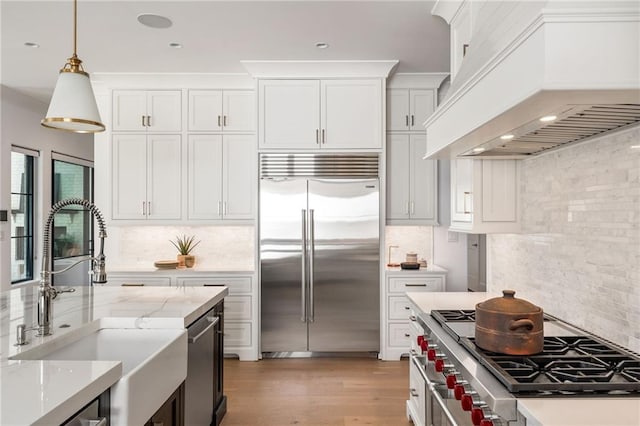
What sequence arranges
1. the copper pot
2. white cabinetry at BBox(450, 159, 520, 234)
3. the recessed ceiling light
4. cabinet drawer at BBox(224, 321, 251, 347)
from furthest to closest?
cabinet drawer at BBox(224, 321, 251, 347)
the recessed ceiling light
white cabinetry at BBox(450, 159, 520, 234)
the copper pot

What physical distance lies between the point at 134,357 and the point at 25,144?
175 inches

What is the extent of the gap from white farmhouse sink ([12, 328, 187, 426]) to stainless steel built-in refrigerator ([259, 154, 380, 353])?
223cm

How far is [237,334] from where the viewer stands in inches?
172

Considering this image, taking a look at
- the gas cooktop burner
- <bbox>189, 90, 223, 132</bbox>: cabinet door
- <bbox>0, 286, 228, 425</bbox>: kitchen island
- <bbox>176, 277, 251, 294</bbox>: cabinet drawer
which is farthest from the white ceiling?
the gas cooktop burner

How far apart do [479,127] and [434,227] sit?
3347 millimetres

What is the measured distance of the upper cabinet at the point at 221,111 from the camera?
462 centimetres

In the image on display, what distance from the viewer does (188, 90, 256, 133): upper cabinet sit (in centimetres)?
462

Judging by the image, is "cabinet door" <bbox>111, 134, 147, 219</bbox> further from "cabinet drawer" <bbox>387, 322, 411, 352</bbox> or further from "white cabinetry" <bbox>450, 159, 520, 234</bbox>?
"white cabinetry" <bbox>450, 159, 520, 234</bbox>

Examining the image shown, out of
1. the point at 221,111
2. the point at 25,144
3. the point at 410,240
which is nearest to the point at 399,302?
the point at 410,240

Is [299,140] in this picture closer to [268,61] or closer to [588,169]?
[268,61]

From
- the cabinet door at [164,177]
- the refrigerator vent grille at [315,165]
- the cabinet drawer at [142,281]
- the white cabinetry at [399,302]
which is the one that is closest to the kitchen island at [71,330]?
the cabinet drawer at [142,281]

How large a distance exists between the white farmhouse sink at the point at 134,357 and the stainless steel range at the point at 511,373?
3.63ft

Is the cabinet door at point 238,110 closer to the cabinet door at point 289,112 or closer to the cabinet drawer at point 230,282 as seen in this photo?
the cabinet door at point 289,112

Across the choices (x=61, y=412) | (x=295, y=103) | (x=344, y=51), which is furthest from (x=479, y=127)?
(x=295, y=103)
